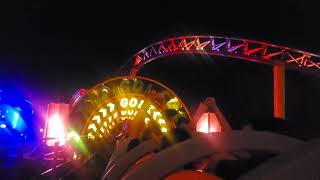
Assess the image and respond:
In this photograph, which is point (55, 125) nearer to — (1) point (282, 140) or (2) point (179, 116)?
(2) point (179, 116)

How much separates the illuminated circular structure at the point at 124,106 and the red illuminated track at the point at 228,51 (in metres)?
9.92

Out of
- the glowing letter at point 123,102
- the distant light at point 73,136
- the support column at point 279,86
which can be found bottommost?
the distant light at point 73,136

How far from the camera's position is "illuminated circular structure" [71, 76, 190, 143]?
10.1 m

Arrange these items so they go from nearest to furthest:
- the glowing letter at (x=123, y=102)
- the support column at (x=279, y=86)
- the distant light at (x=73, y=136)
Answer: the glowing letter at (x=123, y=102), the distant light at (x=73, y=136), the support column at (x=279, y=86)

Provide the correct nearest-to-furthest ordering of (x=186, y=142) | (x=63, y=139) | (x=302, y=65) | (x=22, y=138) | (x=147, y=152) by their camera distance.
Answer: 1. (x=186, y=142)
2. (x=147, y=152)
3. (x=63, y=139)
4. (x=22, y=138)
5. (x=302, y=65)

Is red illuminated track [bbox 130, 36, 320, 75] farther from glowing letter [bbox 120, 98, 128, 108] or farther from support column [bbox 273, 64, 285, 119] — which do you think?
glowing letter [bbox 120, 98, 128, 108]

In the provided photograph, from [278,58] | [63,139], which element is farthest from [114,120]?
[278,58]

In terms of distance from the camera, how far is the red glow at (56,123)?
38.7 ft

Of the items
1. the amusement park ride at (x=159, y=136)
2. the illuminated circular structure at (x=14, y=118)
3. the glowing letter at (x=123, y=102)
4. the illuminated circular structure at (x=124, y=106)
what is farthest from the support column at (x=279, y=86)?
the illuminated circular structure at (x=14, y=118)

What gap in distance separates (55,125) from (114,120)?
2287 mm

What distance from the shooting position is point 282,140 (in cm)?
207

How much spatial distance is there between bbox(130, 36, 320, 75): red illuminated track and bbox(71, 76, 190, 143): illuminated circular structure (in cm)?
992

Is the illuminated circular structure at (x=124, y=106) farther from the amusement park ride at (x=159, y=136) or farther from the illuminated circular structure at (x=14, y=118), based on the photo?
Result: the illuminated circular structure at (x=14, y=118)

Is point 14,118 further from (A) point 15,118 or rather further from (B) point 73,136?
(B) point 73,136
